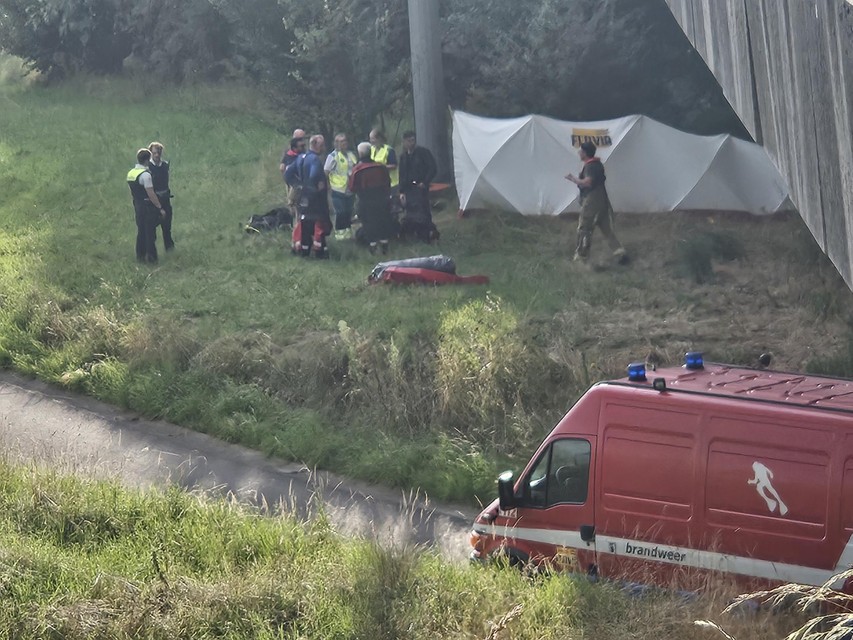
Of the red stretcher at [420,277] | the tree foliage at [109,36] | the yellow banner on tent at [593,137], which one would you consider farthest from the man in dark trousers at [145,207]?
the tree foliage at [109,36]

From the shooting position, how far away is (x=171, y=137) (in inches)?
1089

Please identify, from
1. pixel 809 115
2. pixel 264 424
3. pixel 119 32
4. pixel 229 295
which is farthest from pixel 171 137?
pixel 809 115

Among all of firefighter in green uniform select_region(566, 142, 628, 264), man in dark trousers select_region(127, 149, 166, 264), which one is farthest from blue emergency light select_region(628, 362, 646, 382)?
man in dark trousers select_region(127, 149, 166, 264)

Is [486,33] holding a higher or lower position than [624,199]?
higher

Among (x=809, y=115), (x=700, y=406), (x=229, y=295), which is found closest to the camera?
(x=809, y=115)

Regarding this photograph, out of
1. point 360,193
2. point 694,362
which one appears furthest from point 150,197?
point 694,362

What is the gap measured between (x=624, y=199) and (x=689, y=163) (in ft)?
4.31

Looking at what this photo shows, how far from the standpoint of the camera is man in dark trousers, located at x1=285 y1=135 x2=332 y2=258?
18203mm

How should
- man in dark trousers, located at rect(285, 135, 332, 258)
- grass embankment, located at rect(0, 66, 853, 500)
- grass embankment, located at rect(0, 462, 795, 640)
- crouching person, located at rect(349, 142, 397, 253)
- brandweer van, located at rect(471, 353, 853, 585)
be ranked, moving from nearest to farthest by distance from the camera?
grass embankment, located at rect(0, 462, 795, 640), brandweer van, located at rect(471, 353, 853, 585), grass embankment, located at rect(0, 66, 853, 500), man in dark trousers, located at rect(285, 135, 332, 258), crouching person, located at rect(349, 142, 397, 253)

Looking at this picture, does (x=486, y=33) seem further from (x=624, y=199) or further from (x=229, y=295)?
(x=229, y=295)

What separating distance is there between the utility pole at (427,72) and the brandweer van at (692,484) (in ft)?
44.4

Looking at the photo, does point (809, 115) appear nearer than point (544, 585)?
Yes

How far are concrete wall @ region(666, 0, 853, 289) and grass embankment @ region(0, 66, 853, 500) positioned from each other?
4746 millimetres

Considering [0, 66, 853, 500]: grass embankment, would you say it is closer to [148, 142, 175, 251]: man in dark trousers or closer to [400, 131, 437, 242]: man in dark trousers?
[400, 131, 437, 242]: man in dark trousers
